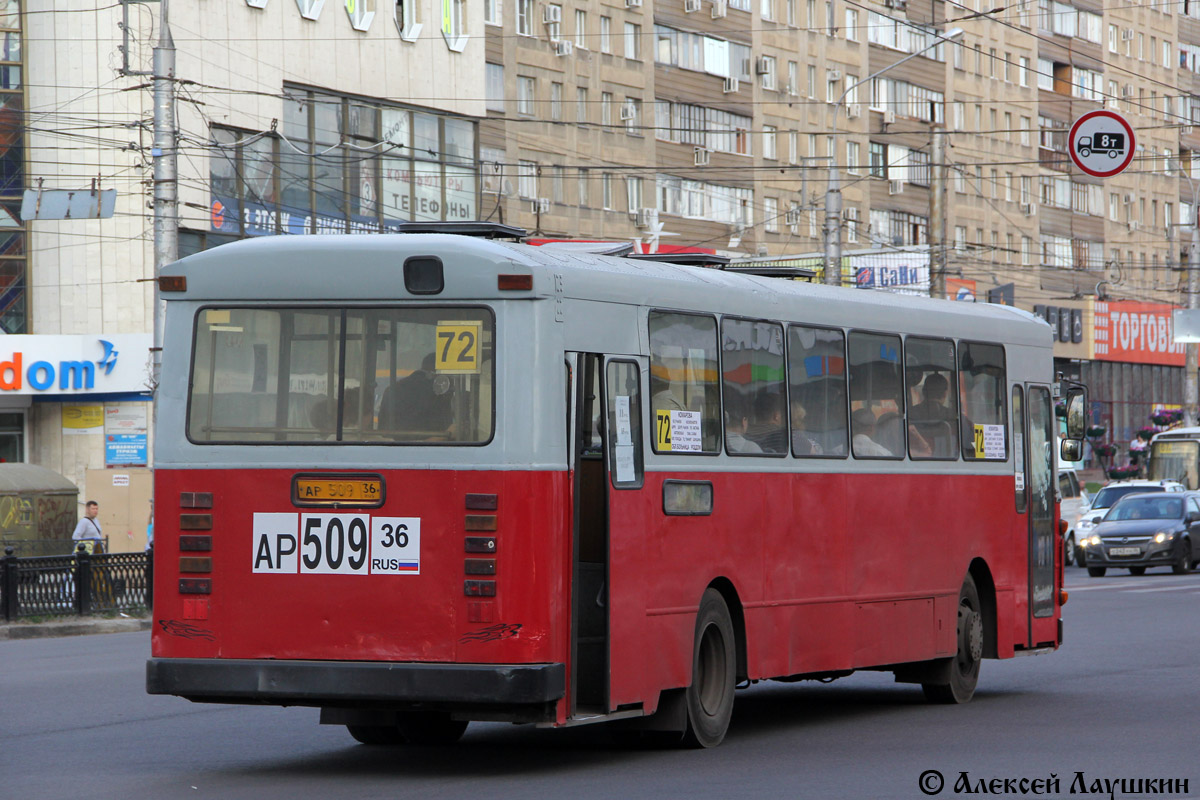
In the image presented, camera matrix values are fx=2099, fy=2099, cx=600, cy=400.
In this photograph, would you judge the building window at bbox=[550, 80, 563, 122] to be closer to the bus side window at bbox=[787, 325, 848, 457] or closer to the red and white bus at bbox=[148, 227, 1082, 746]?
the bus side window at bbox=[787, 325, 848, 457]

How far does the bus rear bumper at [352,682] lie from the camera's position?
987 centimetres

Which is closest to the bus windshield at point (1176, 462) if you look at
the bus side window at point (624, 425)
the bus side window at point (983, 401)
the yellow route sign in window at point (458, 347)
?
the bus side window at point (983, 401)

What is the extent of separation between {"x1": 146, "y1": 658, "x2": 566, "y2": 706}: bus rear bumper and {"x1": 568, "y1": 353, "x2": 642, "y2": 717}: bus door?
37 cm

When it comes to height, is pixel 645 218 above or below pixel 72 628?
above

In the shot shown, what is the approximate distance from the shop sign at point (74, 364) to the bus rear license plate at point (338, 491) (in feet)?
107

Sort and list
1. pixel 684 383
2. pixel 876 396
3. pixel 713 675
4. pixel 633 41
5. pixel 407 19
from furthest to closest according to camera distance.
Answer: pixel 633 41
pixel 407 19
pixel 876 396
pixel 713 675
pixel 684 383

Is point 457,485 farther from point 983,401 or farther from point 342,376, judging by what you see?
point 983,401

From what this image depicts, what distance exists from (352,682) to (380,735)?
1.93 metres

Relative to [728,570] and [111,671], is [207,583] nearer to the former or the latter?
[728,570]

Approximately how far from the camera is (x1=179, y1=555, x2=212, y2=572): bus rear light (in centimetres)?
1041

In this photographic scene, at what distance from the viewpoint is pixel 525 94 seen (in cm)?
5631

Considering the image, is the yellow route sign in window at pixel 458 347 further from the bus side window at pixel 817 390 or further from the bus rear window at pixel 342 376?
the bus side window at pixel 817 390

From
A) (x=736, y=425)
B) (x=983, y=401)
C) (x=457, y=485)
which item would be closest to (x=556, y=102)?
(x=983, y=401)

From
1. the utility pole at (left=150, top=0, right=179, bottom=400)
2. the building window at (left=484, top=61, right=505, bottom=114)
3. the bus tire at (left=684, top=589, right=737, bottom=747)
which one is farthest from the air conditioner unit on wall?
the bus tire at (left=684, top=589, right=737, bottom=747)
